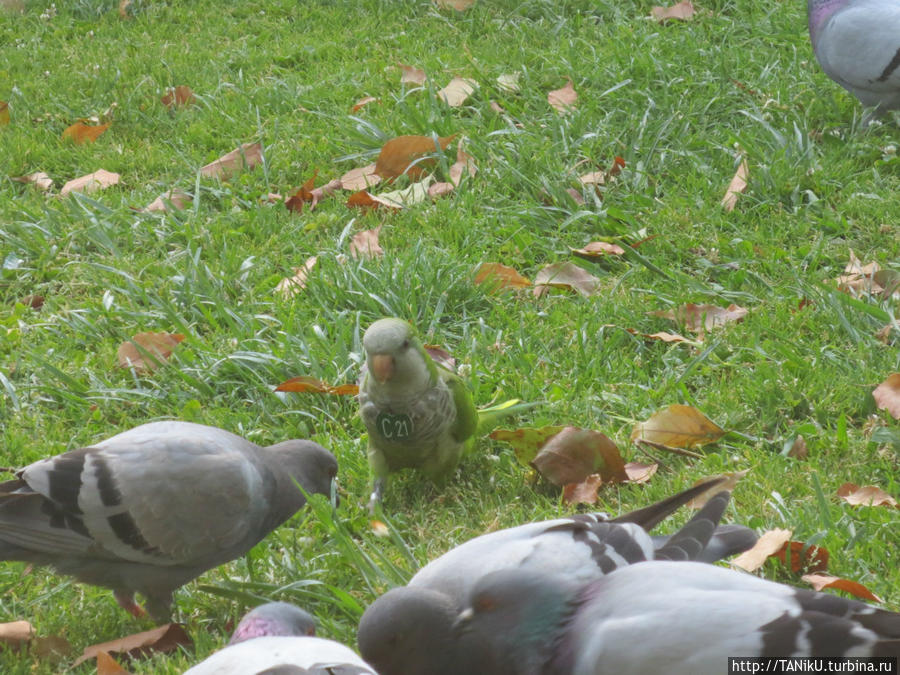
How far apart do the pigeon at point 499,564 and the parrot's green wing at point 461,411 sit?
2.52 feet

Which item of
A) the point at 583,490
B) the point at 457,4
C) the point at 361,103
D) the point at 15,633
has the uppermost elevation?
the point at 457,4

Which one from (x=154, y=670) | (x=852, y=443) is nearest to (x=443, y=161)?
(x=852, y=443)

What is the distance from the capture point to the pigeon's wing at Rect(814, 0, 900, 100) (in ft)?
16.2

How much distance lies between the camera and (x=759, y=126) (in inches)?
194

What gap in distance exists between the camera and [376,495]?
3125 millimetres

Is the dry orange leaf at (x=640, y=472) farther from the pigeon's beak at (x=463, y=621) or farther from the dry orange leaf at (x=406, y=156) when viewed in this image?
the dry orange leaf at (x=406, y=156)

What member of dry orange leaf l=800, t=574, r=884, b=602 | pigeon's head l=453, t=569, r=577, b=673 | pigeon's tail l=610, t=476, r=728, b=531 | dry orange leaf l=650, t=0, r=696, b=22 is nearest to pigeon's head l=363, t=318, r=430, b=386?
pigeon's tail l=610, t=476, r=728, b=531

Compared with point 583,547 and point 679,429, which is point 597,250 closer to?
point 679,429

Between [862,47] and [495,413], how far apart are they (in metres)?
2.92

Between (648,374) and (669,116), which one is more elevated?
(669,116)

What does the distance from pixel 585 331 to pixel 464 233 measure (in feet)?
2.89

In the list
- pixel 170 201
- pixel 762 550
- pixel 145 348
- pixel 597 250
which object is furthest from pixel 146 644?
pixel 170 201

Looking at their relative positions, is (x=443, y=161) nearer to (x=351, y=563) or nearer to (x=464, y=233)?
(x=464, y=233)

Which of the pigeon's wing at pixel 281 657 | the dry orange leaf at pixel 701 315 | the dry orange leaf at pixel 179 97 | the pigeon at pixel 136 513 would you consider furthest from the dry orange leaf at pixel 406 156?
the pigeon's wing at pixel 281 657
